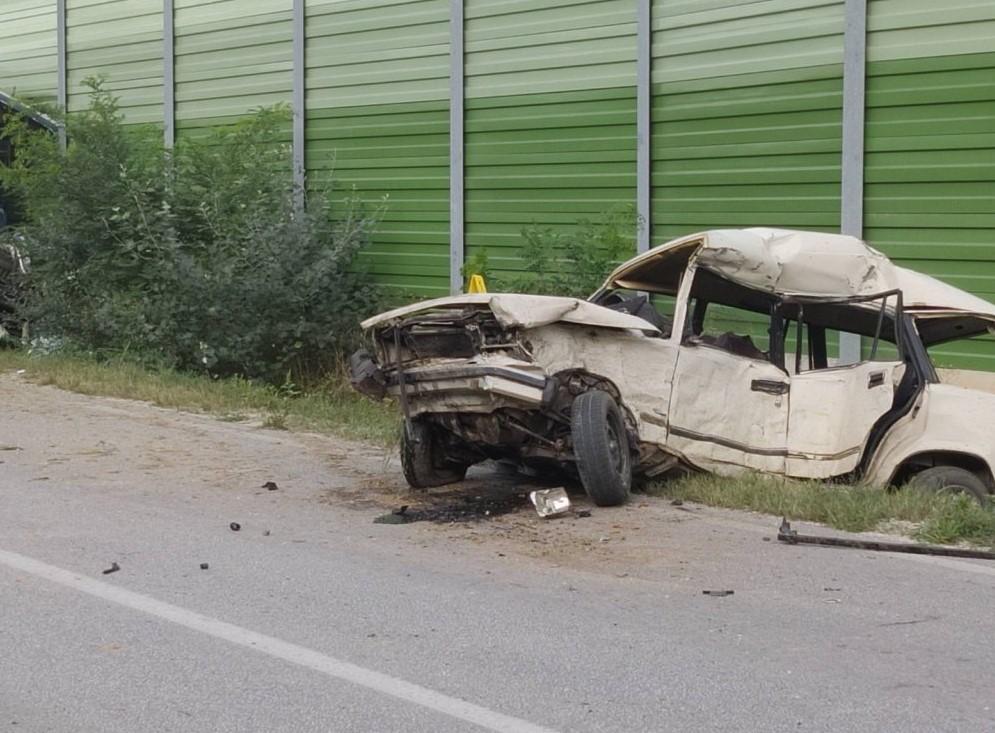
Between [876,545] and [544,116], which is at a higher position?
[544,116]

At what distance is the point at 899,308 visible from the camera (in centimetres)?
906

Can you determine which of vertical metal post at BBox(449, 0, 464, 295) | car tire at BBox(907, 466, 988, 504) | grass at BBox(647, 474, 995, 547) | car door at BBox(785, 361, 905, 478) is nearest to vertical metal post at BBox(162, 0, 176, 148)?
vertical metal post at BBox(449, 0, 464, 295)

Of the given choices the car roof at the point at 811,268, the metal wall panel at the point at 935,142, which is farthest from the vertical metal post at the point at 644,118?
the car roof at the point at 811,268

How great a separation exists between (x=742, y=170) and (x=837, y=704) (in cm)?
937

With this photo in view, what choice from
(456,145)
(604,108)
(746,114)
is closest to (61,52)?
(456,145)

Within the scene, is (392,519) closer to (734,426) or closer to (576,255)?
(734,426)

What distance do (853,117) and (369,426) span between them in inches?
215

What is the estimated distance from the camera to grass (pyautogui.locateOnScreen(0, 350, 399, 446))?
41.2ft

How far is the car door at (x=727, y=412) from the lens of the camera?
29.5 feet

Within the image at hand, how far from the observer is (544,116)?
50.8ft

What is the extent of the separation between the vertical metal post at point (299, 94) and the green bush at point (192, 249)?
0.24m

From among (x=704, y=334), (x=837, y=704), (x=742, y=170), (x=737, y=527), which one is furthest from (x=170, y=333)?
(x=837, y=704)

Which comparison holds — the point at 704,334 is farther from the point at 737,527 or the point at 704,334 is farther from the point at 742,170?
the point at 742,170

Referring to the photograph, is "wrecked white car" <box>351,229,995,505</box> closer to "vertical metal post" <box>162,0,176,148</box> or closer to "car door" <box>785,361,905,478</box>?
"car door" <box>785,361,905,478</box>
